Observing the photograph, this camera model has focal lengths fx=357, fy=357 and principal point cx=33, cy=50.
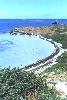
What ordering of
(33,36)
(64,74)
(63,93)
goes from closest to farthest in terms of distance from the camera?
(63,93), (64,74), (33,36)

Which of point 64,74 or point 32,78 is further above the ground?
point 32,78

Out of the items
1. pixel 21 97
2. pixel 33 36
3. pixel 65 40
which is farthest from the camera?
pixel 33 36

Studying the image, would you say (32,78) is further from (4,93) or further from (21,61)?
(21,61)

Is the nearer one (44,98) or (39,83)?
(44,98)

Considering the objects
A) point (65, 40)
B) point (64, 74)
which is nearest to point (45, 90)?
point (64, 74)

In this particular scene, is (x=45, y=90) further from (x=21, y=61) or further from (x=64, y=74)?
(x=21, y=61)

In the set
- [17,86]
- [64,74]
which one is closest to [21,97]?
[17,86]

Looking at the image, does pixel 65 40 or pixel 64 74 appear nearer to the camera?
pixel 64 74

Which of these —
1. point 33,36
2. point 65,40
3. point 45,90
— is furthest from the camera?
point 33,36

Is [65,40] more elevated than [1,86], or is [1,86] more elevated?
[1,86]
